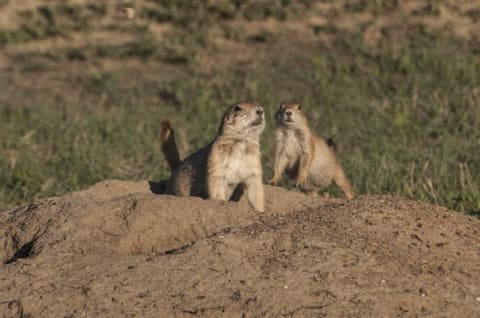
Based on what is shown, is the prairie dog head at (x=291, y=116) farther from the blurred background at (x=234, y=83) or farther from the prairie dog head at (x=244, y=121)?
the prairie dog head at (x=244, y=121)

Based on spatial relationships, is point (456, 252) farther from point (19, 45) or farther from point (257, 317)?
point (19, 45)

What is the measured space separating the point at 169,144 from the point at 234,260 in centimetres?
244

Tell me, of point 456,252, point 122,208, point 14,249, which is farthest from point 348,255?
point 14,249

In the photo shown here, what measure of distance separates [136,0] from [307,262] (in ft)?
32.3

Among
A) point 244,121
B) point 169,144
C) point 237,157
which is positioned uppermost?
point 244,121

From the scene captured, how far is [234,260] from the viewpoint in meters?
4.65

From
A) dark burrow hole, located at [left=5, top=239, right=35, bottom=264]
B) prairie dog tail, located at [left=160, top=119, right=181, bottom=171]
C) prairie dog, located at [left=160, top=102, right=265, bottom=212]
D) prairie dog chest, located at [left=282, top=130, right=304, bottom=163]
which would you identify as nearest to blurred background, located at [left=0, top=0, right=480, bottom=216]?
prairie dog chest, located at [left=282, top=130, right=304, bottom=163]

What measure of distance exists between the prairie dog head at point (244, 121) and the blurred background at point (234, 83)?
1670 millimetres

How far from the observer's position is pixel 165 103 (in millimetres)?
10922

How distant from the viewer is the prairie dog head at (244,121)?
20.5ft

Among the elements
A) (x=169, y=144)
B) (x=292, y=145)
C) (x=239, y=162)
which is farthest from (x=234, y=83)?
(x=239, y=162)

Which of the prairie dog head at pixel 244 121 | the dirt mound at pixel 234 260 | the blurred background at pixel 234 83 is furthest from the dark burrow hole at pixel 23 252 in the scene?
the blurred background at pixel 234 83

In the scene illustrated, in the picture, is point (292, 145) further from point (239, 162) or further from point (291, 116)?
point (239, 162)

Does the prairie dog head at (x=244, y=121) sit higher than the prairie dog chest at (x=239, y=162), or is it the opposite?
the prairie dog head at (x=244, y=121)
